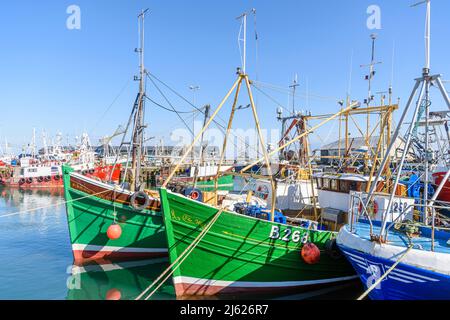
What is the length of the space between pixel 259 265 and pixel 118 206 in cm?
555

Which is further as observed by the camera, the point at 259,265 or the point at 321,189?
the point at 321,189

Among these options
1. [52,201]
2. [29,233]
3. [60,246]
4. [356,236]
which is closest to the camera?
[356,236]

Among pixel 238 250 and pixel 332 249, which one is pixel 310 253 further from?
pixel 238 250

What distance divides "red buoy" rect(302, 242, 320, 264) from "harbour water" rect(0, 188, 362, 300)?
145cm

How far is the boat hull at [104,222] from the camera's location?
1199 cm

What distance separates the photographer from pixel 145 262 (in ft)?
42.7

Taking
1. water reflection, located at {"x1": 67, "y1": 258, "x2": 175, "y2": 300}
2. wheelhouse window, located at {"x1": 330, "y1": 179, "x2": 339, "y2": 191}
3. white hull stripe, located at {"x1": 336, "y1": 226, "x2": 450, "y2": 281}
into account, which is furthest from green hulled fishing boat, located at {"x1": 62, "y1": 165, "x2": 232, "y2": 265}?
white hull stripe, located at {"x1": 336, "y1": 226, "x2": 450, "y2": 281}

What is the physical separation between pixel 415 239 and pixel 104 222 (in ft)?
32.6

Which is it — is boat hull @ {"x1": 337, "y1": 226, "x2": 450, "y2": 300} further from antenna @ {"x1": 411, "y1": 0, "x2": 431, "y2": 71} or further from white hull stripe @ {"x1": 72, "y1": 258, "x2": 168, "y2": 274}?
white hull stripe @ {"x1": 72, "y1": 258, "x2": 168, "y2": 274}

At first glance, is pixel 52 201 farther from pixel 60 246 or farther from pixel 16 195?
pixel 60 246

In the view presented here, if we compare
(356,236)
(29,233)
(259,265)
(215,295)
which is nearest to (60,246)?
(29,233)

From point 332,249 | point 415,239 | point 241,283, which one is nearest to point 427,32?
point 415,239

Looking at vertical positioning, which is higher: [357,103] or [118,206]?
[357,103]

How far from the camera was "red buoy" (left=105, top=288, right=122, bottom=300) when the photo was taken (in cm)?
995
